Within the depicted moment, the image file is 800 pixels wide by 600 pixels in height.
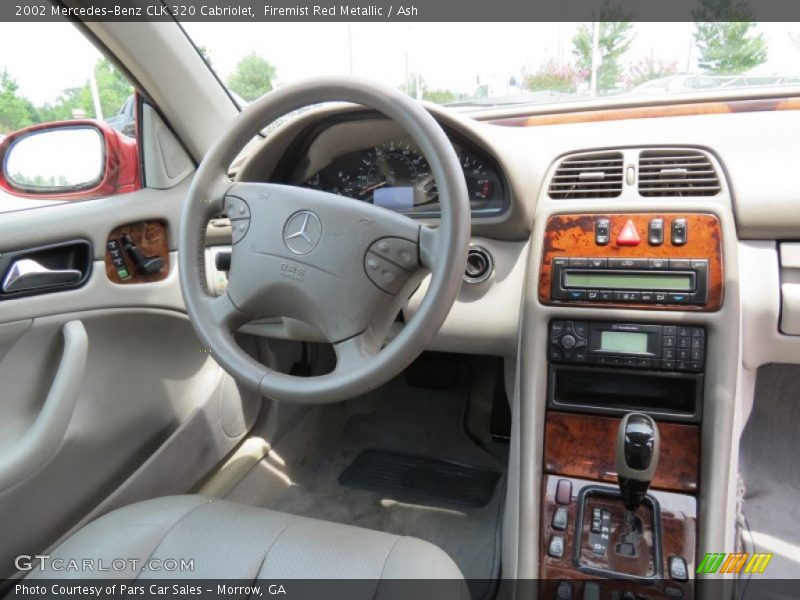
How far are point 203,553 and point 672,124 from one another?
153cm

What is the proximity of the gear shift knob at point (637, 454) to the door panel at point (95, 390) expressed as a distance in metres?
1.26

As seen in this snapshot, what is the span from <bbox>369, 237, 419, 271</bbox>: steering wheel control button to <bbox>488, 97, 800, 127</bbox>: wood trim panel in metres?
0.93

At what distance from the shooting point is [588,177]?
1.40 meters

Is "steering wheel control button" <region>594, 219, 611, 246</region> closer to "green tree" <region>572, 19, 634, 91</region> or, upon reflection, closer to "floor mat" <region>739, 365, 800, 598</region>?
"green tree" <region>572, 19, 634, 91</region>

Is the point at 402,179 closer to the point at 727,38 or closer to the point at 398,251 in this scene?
the point at 398,251

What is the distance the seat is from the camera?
104cm

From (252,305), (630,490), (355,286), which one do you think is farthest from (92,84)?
(630,490)

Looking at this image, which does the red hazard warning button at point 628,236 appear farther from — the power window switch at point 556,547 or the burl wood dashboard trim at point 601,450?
the power window switch at point 556,547

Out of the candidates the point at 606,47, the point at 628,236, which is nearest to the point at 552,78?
the point at 606,47

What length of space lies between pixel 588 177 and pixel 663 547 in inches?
33.8

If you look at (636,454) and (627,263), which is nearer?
(636,454)

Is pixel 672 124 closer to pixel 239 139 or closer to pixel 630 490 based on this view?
pixel 630 490

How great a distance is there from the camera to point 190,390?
1.82m

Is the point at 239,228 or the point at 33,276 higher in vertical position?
the point at 239,228
